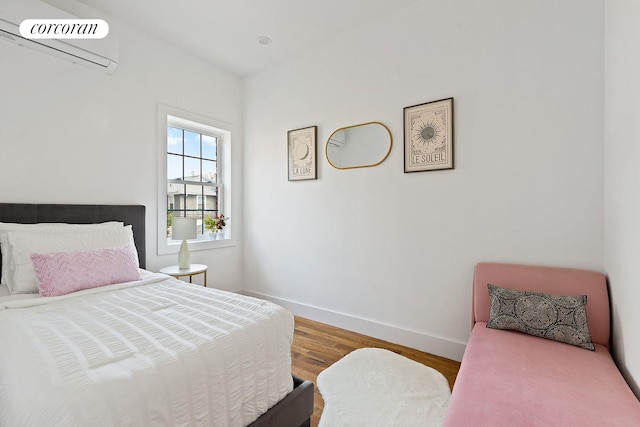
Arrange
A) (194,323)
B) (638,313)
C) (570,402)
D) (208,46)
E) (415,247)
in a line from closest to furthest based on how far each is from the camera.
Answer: (570,402)
(638,313)
(194,323)
(415,247)
(208,46)

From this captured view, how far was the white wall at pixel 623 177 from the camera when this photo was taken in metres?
1.28

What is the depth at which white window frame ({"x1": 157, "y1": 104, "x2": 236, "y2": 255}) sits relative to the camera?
304cm

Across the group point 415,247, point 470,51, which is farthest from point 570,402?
point 470,51

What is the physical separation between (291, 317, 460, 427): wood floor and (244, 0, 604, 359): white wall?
0.10m

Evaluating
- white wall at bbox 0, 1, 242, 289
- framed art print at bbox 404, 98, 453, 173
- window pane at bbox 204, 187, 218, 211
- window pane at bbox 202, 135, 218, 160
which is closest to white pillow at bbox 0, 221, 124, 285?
white wall at bbox 0, 1, 242, 289

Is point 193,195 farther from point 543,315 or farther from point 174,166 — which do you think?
point 543,315

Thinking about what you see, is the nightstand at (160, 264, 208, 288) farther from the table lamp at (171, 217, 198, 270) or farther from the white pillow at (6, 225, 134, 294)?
the white pillow at (6, 225, 134, 294)

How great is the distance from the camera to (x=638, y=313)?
125 cm

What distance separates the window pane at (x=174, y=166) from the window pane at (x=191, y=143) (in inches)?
5.6

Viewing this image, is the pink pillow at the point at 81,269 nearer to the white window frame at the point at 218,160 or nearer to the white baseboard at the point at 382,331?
the white window frame at the point at 218,160

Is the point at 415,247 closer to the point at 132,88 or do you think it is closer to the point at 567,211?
the point at 567,211

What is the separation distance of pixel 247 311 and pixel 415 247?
160cm

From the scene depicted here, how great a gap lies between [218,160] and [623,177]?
375 cm

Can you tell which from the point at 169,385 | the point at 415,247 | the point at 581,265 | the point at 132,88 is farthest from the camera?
the point at 132,88
